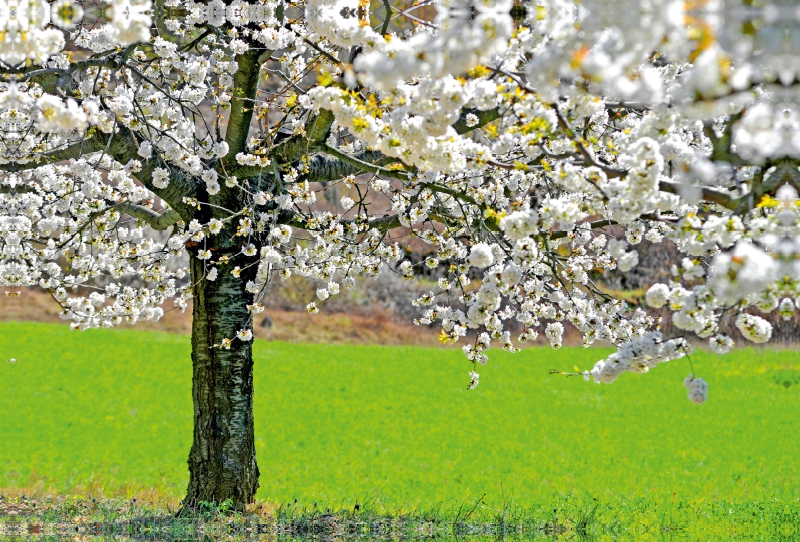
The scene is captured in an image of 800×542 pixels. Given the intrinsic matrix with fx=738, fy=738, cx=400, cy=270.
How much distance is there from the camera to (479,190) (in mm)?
5797

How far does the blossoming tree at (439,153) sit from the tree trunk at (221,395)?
2 cm

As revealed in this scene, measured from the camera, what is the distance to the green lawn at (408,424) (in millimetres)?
9766

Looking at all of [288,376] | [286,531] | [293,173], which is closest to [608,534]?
[286,531]

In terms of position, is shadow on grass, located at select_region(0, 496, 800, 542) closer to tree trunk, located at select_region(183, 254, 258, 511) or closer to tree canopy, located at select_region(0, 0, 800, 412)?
tree trunk, located at select_region(183, 254, 258, 511)

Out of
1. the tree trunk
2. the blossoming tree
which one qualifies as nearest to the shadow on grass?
the tree trunk

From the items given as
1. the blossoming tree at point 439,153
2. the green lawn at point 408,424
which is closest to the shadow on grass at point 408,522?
the blossoming tree at point 439,153

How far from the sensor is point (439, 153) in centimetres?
335

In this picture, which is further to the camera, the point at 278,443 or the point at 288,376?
the point at 288,376

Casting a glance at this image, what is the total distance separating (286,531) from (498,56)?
4801mm

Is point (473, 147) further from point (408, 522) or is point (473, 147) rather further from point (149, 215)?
point (408, 522)

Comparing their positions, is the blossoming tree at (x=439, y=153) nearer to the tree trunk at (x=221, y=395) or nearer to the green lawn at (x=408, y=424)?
the tree trunk at (x=221, y=395)

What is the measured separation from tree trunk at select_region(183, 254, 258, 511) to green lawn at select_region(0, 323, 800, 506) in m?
2.15

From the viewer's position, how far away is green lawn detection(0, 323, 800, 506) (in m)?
9.77

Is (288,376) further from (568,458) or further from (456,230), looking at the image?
(456,230)
